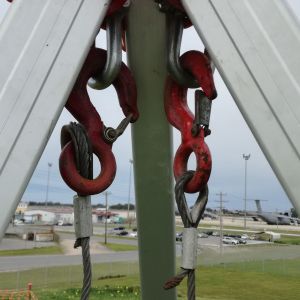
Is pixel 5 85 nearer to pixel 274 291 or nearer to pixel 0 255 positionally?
pixel 274 291

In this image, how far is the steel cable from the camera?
1.33m

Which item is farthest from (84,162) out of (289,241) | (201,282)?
(289,241)

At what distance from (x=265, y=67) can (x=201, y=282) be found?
52.7 ft

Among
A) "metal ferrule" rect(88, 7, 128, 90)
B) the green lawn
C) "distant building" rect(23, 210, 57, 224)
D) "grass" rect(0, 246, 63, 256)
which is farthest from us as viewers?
"distant building" rect(23, 210, 57, 224)

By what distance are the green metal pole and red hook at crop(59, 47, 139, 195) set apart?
27 centimetres

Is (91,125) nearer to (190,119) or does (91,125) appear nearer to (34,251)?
(190,119)

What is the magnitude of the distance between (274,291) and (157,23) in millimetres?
14589

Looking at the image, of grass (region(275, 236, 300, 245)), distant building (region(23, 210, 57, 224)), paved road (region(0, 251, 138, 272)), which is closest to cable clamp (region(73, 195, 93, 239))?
paved road (region(0, 251, 138, 272))

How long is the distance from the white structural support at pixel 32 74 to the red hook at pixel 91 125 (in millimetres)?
223

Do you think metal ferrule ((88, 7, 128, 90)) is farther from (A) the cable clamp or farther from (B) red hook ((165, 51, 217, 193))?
(A) the cable clamp

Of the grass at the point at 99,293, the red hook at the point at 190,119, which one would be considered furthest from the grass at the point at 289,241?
the red hook at the point at 190,119

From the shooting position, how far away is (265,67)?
1.14m

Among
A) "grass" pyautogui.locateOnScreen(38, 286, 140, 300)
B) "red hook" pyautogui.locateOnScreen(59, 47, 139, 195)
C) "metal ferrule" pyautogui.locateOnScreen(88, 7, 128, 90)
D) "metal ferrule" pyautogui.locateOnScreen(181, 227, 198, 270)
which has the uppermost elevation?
"metal ferrule" pyautogui.locateOnScreen(88, 7, 128, 90)

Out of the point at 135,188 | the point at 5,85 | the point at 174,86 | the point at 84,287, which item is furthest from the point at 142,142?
the point at 5,85
